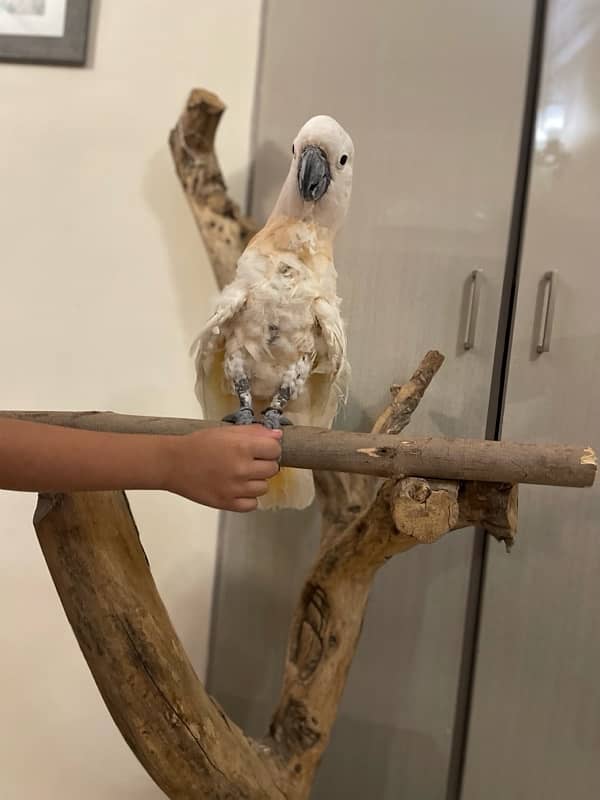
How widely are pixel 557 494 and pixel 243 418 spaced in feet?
2.21

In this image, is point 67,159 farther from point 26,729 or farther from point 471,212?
point 26,729

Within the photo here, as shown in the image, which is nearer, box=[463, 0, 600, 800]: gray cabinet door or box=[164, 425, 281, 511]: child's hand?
box=[164, 425, 281, 511]: child's hand

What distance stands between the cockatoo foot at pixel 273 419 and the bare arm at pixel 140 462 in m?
0.12

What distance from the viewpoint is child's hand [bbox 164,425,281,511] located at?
73 cm

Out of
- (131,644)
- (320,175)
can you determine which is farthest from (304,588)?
(320,175)

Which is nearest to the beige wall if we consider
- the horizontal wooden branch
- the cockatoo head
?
the cockatoo head

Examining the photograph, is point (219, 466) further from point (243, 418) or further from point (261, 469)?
point (243, 418)

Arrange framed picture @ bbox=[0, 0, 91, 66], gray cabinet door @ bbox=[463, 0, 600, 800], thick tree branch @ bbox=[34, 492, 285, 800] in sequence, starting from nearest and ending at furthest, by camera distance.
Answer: thick tree branch @ bbox=[34, 492, 285, 800]
gray cabinet door @ bbox=[463, 0, 600, 800]
framed picture @ bbox=[0, 0, 91, 66]

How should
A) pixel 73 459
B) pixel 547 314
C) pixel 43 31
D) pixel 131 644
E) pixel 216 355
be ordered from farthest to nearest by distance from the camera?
pixel 43 31 → pixel 547 314 → pixel 216 355 → pixel 131 644 → pixel 73 459

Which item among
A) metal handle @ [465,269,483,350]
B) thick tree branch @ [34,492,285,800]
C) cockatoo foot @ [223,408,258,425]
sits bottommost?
thick tree branch @ [34,492,285,800]

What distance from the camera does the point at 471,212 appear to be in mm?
1253

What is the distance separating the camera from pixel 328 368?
953 mm

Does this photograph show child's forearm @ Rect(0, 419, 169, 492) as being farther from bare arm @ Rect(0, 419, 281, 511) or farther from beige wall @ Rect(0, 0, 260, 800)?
beige wall @ Rect(0, 0, 260, 800)

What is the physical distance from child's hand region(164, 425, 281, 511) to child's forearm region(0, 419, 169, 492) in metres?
0.02
